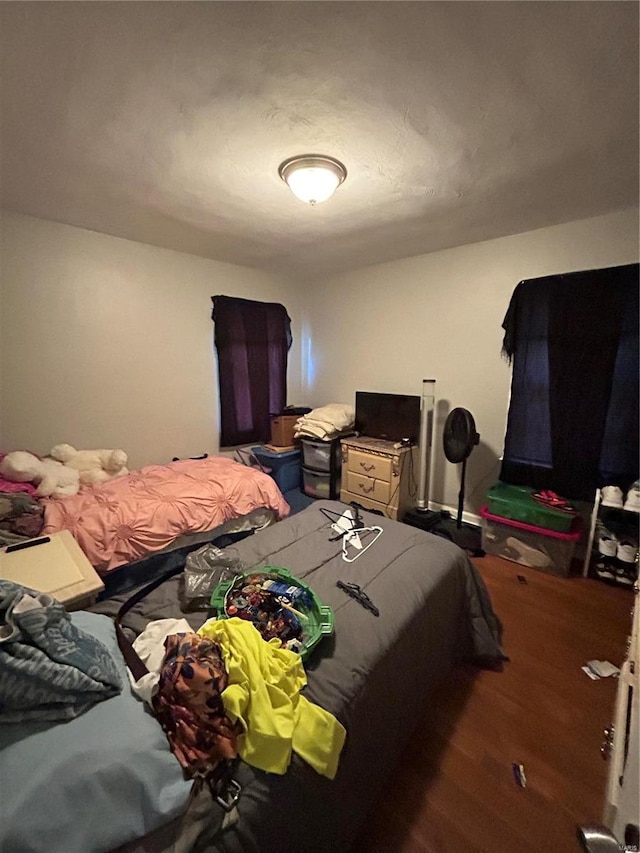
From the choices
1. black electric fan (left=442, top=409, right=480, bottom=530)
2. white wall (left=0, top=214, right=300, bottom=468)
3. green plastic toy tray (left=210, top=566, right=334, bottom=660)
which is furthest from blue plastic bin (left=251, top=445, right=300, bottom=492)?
green plastic toy tray (left=210, top=566, right=334, bottom=660)

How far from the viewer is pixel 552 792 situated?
1.26 m

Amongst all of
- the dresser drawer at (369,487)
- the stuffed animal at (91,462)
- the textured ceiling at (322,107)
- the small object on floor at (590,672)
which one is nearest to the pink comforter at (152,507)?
the stuffed animal at (91,462)

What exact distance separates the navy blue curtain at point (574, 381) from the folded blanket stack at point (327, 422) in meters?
1.50

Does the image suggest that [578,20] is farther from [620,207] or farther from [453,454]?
[453,454]

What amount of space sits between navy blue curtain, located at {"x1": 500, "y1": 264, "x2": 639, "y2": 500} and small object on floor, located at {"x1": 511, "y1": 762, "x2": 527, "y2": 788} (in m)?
1.89

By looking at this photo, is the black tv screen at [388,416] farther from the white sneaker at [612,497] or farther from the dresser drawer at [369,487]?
the white sneaker at [612,497]

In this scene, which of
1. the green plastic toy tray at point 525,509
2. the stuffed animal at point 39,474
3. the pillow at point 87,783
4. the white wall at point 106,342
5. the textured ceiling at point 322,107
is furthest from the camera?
the white wall at point 106,342

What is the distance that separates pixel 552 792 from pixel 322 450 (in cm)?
269

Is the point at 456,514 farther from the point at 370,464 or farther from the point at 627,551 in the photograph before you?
the point at 627,551

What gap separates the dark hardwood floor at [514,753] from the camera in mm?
1158

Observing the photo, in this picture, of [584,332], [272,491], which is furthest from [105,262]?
[584,332]

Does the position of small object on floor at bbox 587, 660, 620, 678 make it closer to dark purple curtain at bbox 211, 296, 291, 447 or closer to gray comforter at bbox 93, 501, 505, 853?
gray comforter at bbox 93, 501, 505, 853

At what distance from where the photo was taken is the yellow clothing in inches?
33.5

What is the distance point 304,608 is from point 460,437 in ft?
6.81
